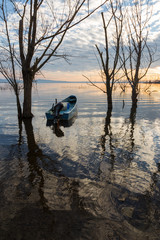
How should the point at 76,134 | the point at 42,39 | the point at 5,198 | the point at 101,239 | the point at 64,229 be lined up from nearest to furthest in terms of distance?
the point at 101,239 < the point at 64,229 < the point at 5,198 < the point at 76,134 < the point at 42,39

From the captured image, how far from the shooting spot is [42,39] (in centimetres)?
1116

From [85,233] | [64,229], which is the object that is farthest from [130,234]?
[64,229]

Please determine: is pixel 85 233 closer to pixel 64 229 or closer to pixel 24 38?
pixel 64 229

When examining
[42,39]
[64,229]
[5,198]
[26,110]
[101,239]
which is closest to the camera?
[101,239]

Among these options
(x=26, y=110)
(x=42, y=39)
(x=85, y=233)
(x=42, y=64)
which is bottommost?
(x=85, y=233)

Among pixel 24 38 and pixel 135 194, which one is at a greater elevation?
pixel 24 38

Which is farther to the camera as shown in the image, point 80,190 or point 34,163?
point 34,163

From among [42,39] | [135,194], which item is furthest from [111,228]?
[42,39]

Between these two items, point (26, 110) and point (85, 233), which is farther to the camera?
point (26, 110)

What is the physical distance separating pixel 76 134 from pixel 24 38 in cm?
775

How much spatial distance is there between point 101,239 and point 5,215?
1.89 meters

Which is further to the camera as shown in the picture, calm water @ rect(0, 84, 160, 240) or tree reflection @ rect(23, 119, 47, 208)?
tree reflection @ rect(23, 119, 47, 208)

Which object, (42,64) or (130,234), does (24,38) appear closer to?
(42,64)

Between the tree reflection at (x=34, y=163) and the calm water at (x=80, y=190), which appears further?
the tree reflection at (x=34, y=163)
